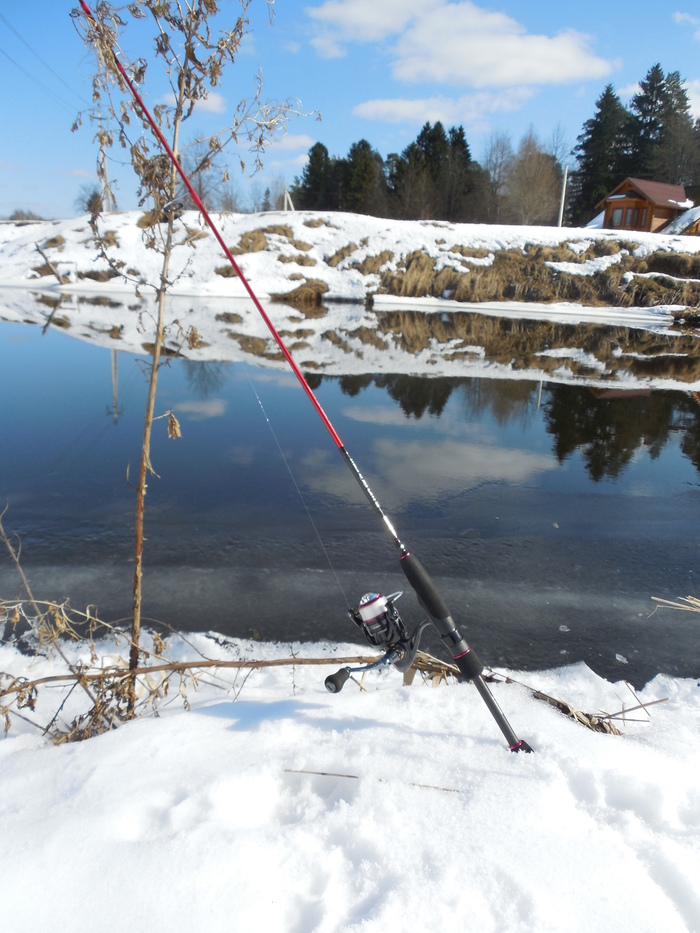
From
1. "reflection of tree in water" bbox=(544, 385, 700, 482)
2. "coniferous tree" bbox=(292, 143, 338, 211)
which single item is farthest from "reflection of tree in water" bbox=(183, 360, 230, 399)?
"coniferous tree" bbox=(292, 143, 338, 211)

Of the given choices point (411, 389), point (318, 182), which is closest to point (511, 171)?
point (318, 182)

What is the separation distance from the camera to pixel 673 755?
2125 mm

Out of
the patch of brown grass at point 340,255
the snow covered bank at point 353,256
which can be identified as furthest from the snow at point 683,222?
the patch of brown grass at point 340,255

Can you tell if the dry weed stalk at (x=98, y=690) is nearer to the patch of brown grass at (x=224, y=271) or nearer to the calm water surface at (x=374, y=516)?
the calm water surface at (x=374, y=516)

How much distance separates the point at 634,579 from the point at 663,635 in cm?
72

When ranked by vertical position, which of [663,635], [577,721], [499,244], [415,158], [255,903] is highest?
[415,158]

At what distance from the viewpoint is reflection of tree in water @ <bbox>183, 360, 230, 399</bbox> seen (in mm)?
10805

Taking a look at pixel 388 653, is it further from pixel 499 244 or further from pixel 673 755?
pixel 499 244

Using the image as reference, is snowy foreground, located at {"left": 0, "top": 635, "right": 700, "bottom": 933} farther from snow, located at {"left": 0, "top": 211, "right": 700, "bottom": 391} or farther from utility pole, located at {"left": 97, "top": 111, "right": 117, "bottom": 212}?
snow, located at {"left": 0, "top": 211, "right": 700, "bottom": 391}

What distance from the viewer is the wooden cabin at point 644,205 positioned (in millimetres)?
39219

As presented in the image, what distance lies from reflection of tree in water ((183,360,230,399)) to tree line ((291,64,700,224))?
43.5 m

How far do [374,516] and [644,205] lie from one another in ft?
143

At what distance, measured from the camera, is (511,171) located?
2322 inches

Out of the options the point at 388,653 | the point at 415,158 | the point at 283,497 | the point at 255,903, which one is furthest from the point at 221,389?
the point at 415,158
